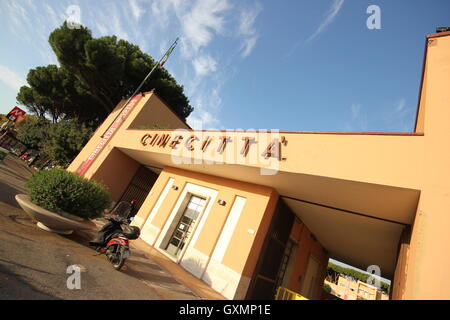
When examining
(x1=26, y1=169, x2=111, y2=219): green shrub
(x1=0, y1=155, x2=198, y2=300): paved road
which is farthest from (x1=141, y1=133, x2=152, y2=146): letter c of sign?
(x1=0, y1=155, x2=198, y2=300): paved road

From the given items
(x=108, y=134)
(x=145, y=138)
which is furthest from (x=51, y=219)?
(x=108, y=134)

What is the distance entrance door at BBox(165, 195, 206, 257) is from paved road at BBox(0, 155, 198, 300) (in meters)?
2.92

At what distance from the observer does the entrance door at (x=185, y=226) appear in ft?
29.5

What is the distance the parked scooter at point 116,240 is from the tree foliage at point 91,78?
14457mm

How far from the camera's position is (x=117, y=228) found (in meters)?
5.45

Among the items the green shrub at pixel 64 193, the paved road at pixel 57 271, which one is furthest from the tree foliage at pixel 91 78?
the green shrub at pixel 64 193

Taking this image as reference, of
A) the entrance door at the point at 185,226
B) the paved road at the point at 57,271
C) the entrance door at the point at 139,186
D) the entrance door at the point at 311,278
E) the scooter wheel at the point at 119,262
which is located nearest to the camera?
the paved road at the point at 57,271

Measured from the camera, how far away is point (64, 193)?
525cm

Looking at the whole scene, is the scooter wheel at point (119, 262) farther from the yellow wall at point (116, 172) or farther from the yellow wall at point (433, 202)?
the yellow wall at point (116, 172)

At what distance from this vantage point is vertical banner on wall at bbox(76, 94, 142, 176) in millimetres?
12617

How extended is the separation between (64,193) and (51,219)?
24.8 inches

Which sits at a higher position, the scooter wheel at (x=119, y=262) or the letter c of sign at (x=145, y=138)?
the letter c of sign at (x=145, y=138)

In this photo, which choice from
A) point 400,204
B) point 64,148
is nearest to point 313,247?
point 400,204

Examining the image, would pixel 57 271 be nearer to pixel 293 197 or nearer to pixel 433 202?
pixel 433 202
